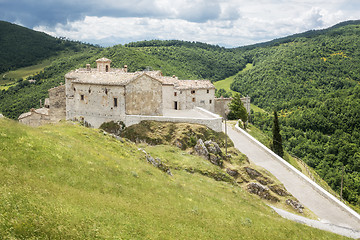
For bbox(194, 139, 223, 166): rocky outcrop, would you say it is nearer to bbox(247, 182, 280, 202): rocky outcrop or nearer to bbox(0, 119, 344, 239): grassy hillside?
bbox(247, 182, 280, 202): rocky outcrop

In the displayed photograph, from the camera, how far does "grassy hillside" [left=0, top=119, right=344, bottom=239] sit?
11562 millimetres

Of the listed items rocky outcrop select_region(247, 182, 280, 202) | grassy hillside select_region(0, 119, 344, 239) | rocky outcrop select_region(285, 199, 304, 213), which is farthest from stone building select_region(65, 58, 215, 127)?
rocky outcrop select_region(285, 199, 304, 213)

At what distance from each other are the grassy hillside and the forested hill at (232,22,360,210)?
43529mm

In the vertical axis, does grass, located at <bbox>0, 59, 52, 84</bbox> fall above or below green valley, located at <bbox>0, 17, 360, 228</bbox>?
above

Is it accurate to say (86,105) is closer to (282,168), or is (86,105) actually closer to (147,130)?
(147,130)

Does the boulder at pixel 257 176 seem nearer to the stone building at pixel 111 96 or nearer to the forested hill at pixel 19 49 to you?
the stone building at pixel 111 96

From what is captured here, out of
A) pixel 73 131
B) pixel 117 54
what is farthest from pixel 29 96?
pixel 73 131

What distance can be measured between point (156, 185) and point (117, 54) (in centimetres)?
10287

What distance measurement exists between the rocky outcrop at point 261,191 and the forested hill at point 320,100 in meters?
31.4

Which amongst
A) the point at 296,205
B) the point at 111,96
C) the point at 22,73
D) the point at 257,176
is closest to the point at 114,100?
the point at 111,96

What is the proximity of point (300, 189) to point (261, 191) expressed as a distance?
6.04 m

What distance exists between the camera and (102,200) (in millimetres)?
14469

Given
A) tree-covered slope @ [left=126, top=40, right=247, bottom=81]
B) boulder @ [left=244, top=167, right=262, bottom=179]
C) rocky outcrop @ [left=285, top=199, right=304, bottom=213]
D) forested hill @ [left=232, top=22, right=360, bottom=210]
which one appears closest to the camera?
rocky outcrop @ [left=285, top=199, right=304, bottom=213]

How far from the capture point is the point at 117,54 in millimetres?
116125
